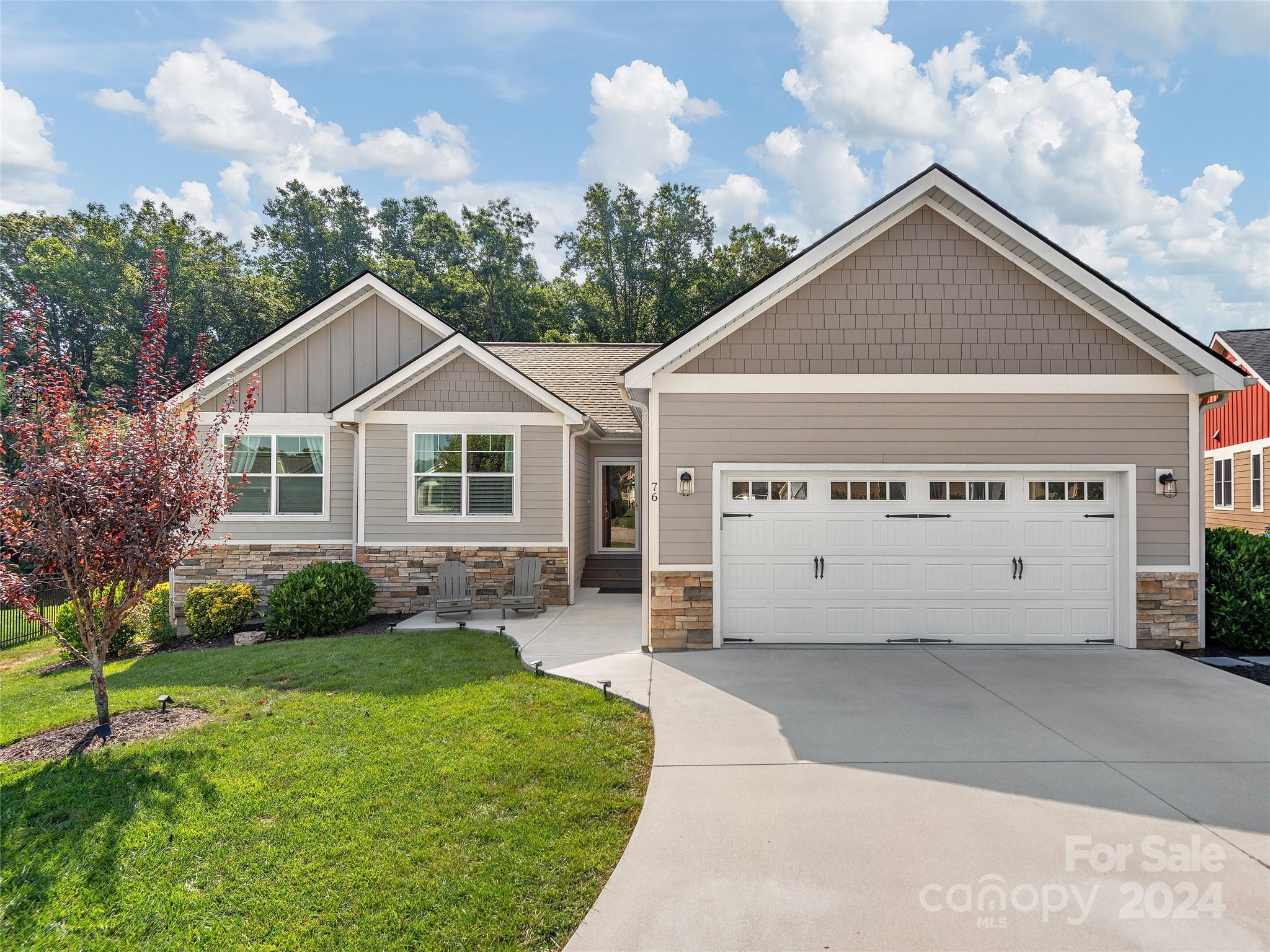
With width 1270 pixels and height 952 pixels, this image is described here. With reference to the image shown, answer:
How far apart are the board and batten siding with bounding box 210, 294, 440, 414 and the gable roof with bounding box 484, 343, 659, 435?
1.97 meters

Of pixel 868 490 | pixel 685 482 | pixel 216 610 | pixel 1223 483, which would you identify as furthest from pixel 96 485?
pixel 1223 483

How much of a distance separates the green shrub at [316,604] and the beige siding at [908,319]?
6.59 metres

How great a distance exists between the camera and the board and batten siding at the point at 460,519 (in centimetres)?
1080

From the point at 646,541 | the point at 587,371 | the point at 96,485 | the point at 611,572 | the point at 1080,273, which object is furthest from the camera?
the point at 587,371

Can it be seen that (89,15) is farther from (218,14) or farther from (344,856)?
(344,856)

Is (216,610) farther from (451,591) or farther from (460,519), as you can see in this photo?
(460,519)

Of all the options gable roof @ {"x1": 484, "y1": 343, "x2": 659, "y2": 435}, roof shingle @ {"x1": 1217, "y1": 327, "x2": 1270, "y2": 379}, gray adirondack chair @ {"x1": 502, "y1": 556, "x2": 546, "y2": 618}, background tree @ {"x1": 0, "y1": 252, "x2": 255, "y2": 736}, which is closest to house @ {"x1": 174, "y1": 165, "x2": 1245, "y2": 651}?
gray adirondack chair @ {"x1": 502, "y1": 556, "x2": 546, "y2": 618}

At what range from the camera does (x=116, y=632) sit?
326 inches

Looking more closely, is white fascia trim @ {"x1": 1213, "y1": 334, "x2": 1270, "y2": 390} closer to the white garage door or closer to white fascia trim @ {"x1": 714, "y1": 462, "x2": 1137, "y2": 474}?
white fascia trim @ {"x1": 714, "y1": 462, "x2": 1137, "y2": 474}

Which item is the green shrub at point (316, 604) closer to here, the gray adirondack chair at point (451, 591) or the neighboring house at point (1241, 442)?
the gray adirondack chair at point (451, 591)

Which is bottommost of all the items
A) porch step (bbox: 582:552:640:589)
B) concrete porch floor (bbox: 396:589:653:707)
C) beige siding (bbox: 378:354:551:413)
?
concrete porch floor (bbox: 396:589:653:707)

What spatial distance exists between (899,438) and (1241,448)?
580 inches

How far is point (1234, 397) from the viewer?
15.7m

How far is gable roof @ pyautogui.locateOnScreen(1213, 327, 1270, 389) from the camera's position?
1498 centimetres
